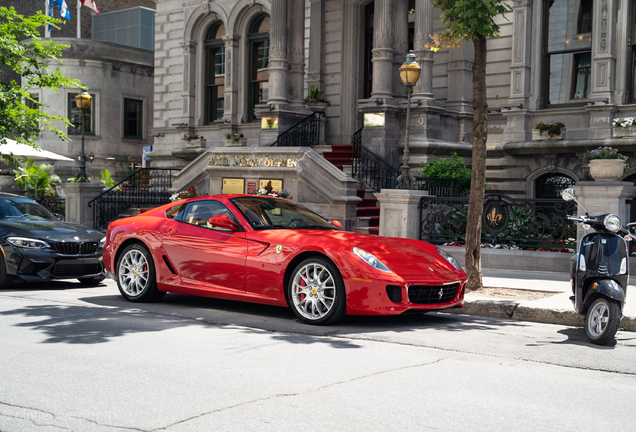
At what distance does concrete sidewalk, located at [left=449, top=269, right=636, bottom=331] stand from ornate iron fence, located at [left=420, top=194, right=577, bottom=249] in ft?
5.24

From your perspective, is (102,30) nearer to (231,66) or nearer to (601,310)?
(231,66)

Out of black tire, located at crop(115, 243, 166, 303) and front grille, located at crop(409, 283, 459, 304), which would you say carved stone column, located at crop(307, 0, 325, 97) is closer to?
black tire, located at crop(115, 243, 166, 303)

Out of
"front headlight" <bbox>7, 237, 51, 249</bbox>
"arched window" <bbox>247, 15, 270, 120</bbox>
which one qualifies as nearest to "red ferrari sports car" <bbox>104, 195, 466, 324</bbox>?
"front headlight" <bbox>7, 237, 51, 249</bbox>

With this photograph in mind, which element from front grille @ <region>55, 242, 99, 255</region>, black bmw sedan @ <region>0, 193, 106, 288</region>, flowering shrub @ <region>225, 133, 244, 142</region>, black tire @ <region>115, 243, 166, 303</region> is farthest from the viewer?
flowering shrub @ <region>225, 133, 244, 142</region>

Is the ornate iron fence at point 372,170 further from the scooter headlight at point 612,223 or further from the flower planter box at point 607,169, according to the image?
the scooter headlight at point 612,223

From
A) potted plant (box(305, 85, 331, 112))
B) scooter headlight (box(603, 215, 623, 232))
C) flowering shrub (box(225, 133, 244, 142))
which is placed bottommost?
scooter headlight (box(603, 215, 623, 232))

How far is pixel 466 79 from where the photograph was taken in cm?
2038

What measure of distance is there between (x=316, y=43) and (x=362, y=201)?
738 cm

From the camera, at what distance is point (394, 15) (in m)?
20.0

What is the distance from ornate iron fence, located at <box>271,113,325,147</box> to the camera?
70.6ft

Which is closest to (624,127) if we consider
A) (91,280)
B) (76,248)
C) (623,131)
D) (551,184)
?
(623,131)

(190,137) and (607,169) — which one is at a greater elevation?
(190,137)

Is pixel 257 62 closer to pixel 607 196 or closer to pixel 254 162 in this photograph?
pixel 254 162

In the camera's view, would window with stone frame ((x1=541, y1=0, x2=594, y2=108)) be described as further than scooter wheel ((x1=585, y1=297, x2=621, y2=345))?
Yes
